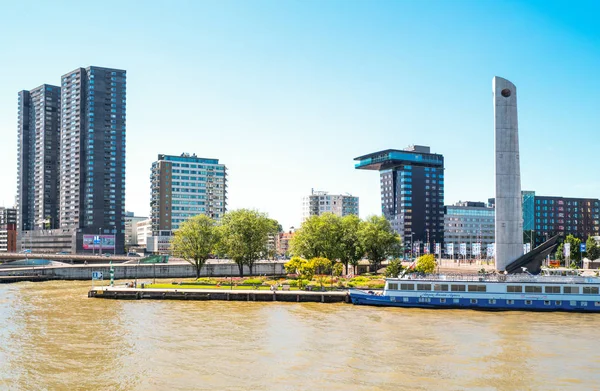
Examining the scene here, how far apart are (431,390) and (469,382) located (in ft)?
13.3

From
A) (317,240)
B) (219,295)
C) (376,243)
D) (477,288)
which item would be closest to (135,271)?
(317,240)

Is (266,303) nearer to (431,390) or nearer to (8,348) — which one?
(8,348)

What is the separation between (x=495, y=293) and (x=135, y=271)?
11141cm

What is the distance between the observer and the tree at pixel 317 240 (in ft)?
445

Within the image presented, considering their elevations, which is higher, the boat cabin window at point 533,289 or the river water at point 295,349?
the boat cabin window at point 533,289

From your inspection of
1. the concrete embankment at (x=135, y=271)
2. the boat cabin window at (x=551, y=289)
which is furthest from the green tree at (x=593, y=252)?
the boat cabin window at (x=551, y=289)

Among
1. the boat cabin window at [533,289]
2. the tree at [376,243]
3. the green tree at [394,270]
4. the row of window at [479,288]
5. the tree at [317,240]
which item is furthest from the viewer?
the tree at [376,243]

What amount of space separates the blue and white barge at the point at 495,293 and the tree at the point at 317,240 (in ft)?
152

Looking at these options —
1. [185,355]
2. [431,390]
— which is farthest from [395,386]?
[185,355]

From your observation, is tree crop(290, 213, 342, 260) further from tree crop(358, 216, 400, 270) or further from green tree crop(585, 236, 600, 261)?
green tree crop(585, 236, 600, 261)

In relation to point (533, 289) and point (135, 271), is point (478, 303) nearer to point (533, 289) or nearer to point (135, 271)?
point (533, 289)

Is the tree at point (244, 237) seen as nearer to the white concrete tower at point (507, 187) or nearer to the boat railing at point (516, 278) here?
the boat railing at point (516, 278)

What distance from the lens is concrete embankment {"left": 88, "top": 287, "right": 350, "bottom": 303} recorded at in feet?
309

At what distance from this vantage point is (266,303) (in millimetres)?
93875
